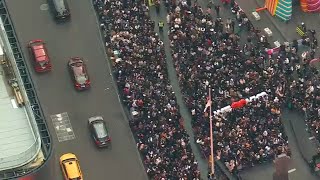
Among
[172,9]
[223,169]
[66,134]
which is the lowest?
[223,169]

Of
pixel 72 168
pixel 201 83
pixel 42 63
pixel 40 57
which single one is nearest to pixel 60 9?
pixel 40 57

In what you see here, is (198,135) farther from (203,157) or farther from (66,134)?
(66,134)

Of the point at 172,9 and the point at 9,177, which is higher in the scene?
the point at 172,9

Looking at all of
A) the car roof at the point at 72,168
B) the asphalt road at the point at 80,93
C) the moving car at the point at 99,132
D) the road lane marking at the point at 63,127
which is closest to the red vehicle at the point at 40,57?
the asphalt road at the point at 80,93

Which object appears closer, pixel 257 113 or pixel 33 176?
pixel 33 176

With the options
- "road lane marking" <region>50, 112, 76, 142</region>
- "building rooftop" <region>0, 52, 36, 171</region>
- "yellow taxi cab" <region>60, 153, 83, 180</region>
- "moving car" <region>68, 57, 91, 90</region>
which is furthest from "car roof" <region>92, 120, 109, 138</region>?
"building rooftop" <region>0, 52, 36, 171</region>

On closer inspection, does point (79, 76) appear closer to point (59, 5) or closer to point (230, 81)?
point (59, 5)

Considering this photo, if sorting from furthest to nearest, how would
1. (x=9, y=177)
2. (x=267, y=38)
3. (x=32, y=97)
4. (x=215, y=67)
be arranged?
(x=267, y=38), (x=215, y=67), (x=32, y=97), (x=9, y=177)

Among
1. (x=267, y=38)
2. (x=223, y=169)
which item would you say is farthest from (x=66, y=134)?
(x=267, y=38)
